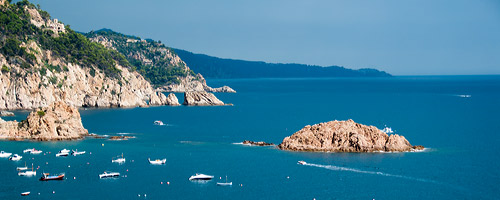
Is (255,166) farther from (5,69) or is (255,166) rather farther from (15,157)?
(5,69)

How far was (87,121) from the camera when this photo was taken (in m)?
118

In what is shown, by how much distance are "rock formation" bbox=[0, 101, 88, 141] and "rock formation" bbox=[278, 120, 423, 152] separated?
3186 centimetres

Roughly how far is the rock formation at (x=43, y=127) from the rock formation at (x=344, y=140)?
31857mm

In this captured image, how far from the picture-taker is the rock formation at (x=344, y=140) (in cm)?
8194

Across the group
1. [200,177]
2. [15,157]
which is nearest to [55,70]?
[15,157]

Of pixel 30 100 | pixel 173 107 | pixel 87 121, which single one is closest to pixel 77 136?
pixel 87 121

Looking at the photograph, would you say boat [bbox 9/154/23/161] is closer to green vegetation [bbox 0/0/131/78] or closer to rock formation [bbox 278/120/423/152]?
rock formation [bbox 278/120/423/152]

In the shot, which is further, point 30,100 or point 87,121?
point 30,100

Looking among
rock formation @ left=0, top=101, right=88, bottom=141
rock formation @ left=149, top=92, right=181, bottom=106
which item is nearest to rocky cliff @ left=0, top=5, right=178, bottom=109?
rock formation @ left=149, top=92, right=181, bottom=106

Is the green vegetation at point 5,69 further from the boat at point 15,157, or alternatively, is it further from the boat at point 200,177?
the boat at point 200,177

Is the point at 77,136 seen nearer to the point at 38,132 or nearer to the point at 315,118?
the point at 38,132

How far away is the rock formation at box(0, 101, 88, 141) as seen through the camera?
302 feet

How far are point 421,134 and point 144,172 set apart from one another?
161 feet

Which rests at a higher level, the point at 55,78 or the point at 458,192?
the point at 55,78
